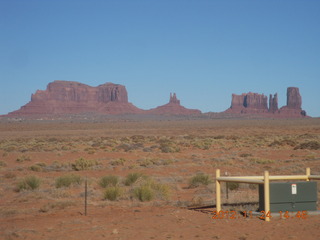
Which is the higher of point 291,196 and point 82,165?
point 291,196

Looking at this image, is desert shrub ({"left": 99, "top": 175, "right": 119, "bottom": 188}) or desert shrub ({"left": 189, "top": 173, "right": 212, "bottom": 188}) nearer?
desert shrub ({"left": 99, "top": 175, "right": 119, "bottom": 188})

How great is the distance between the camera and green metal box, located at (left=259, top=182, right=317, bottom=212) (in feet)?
34.1

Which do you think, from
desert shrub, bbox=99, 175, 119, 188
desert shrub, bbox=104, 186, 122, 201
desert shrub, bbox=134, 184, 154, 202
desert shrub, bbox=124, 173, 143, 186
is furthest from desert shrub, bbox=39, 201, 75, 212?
desert shrub, bbox=124, 173, 143, 186

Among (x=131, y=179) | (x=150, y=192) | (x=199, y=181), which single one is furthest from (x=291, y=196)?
→ (x=131, y=179)

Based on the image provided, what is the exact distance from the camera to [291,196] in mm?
10602

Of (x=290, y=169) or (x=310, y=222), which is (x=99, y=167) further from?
(x=310, y=222)

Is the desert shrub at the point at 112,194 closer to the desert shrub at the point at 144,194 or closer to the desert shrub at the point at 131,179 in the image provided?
the desert shrub at the point at 144,194

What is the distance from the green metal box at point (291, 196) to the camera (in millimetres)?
10398

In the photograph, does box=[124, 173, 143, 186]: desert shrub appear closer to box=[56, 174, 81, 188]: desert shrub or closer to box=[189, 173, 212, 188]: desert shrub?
box=[56, 174, 81, 188]: desert shrub

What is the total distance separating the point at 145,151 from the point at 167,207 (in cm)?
2379

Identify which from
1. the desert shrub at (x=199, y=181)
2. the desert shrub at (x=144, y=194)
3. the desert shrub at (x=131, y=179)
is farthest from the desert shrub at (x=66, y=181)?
the desert shrub at (x=199, y=181)

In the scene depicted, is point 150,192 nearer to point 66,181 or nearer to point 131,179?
point 131,179

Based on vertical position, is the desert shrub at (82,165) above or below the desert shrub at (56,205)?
above

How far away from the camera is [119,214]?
11.8m
